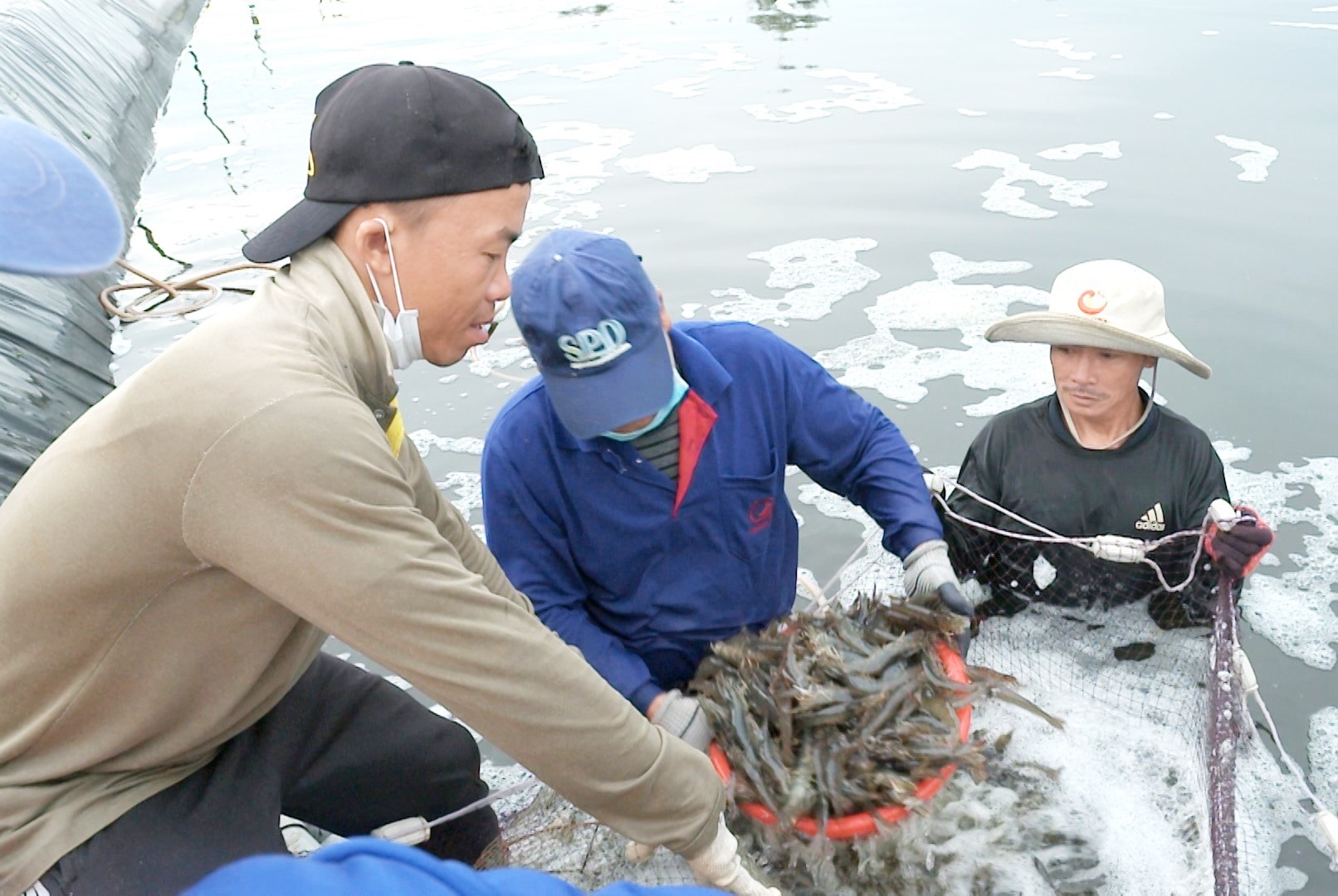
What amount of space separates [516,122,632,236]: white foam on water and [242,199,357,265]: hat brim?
6313 millimetres

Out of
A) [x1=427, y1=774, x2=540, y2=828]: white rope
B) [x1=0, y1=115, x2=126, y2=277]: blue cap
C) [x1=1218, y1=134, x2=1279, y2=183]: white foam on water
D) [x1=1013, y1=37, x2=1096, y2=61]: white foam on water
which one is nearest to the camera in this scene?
[x1=0, y1=115, x2=126, y2=277]: blue cap

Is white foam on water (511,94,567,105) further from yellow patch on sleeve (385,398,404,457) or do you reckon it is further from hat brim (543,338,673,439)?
yellow patch on sleeve (385,398,404,457)

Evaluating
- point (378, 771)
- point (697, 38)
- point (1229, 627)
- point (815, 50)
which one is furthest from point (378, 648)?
point (697, 38)

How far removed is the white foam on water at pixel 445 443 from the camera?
6.09m

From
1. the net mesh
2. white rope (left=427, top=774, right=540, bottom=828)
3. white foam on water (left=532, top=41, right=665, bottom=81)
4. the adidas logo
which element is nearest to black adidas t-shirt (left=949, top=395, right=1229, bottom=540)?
the adidas logo

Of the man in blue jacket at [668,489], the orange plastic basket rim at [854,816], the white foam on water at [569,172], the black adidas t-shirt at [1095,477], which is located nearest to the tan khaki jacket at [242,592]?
the orange plastic basket rim at [854,816]

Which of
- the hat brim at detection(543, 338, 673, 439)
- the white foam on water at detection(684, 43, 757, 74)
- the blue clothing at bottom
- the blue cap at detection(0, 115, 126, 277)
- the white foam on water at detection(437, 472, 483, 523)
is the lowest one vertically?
the white foam on water at detection(437, 472, 483, 523)

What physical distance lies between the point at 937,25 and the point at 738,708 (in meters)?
12.7

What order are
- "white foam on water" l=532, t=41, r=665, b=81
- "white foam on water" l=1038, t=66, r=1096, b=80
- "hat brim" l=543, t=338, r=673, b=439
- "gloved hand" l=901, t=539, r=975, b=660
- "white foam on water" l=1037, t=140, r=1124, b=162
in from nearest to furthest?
"hat brim" l=543, t=338, r=673, b=439
"gloved hand" l=901, t=539, r=975, b=660
"white foam on water" l=1037, t=140, r=1124, b=162
"white foam on water" l=1038, t=66, r=1096, b=80
"white foam on water" l=532, t=41, r=665, b=81

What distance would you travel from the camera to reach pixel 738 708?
9.27 ft

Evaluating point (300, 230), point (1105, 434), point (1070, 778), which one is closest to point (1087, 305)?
point (1105, 434)

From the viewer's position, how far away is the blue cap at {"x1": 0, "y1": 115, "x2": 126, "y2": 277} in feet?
4.71

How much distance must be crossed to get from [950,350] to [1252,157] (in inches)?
151

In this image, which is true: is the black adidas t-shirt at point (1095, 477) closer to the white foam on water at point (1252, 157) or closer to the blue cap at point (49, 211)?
the blue cap at point (49, 211)
